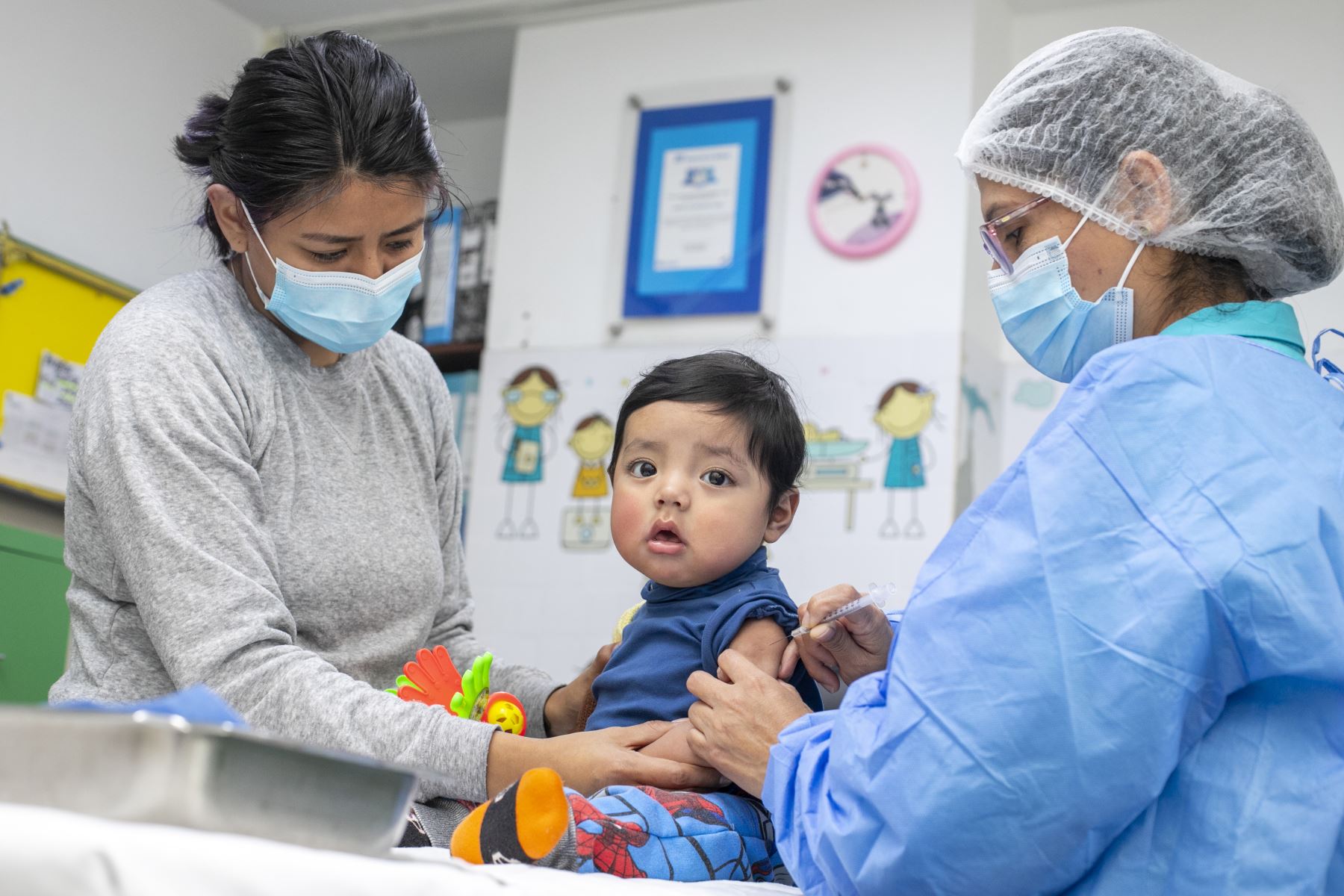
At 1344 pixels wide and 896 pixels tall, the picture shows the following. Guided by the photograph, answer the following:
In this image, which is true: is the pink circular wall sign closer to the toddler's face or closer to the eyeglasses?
the toddler's face

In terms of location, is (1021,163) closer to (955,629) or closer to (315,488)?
(955,629)

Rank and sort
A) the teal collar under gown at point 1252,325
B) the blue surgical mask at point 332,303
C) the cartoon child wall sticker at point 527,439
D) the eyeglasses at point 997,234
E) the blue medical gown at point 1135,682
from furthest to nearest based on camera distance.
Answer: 1. the cartoon child wall sticker at point 527,439
2. the blue surgical mask at point 332,303
3. the eyeglasses at point 997,234
4. the teal collar under gown at point 1252,325
5. the blue medical gown at point 1135,682

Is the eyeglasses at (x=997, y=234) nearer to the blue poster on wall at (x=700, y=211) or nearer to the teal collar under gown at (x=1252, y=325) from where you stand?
the teal collar under gown at (x=1252, y=325)

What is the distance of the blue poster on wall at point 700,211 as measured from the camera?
Result: 342 cm

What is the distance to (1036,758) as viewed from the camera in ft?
3.02

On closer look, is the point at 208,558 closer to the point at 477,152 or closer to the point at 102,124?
the point at 102,124

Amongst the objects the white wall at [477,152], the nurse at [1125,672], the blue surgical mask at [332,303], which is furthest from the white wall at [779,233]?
the nurse at [1125,672]

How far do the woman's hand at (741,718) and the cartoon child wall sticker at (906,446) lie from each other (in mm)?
1857

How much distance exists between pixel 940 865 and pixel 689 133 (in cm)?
283

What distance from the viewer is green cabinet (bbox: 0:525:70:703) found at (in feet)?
9.14

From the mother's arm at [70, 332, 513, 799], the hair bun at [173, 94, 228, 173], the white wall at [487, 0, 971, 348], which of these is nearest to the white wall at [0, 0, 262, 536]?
the white wall at [487, 0, 971, 348]

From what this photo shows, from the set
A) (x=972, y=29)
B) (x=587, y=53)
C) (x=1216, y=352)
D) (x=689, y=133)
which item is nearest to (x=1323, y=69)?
(x=972, y=29)

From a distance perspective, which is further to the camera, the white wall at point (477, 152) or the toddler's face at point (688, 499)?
the white wall at point (477, 152)

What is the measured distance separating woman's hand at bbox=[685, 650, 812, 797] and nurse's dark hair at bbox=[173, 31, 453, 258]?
70cm
